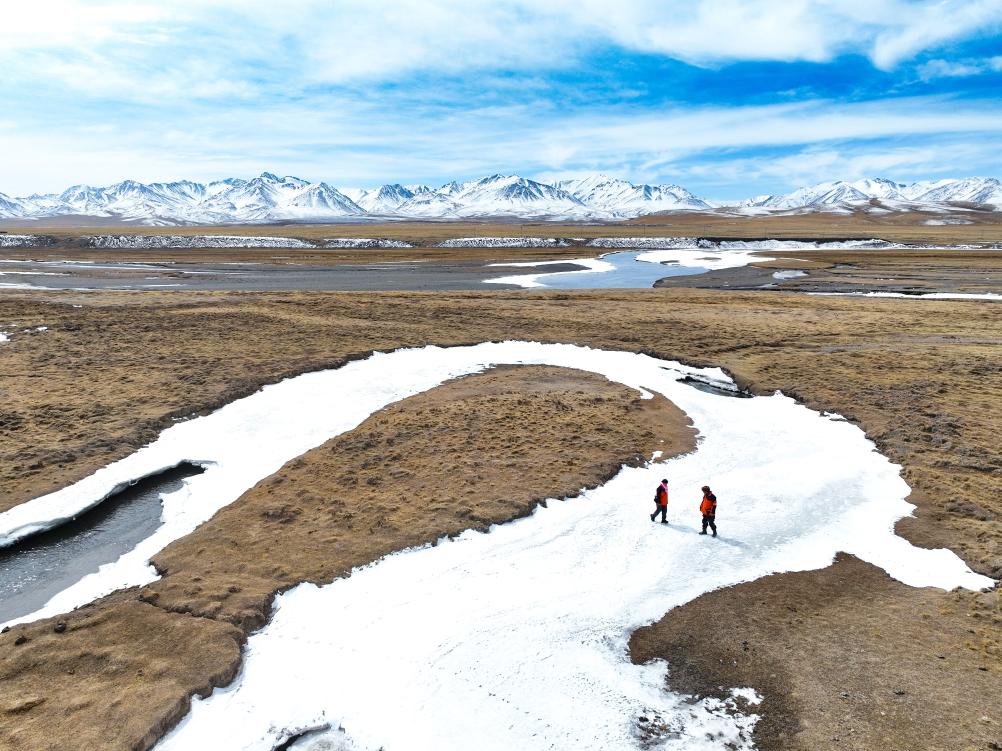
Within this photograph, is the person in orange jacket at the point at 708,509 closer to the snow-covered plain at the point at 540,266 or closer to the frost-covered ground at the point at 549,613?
the frost-covered ground at the point at 549,613

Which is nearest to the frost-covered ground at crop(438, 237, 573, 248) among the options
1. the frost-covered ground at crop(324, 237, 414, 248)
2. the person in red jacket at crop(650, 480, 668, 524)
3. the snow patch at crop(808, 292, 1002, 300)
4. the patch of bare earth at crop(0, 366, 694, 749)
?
the frost-covered ground at crop(324, 237, 414, 248)

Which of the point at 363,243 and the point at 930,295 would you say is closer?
the point at 930,295

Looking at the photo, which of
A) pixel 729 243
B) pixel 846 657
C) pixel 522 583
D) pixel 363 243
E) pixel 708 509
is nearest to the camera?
pixel 846 657

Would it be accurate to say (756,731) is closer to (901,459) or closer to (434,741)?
(434,741)

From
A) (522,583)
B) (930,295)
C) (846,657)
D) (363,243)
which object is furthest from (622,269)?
(846,657)

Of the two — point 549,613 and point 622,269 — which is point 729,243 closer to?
point 622,269

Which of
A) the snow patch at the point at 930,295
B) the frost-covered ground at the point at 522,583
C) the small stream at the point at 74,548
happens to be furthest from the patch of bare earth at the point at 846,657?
the snow patch at the point at 930,295

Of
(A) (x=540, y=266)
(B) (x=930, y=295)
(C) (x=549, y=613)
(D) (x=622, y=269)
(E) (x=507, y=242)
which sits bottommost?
(C) (x=549, y=613)
